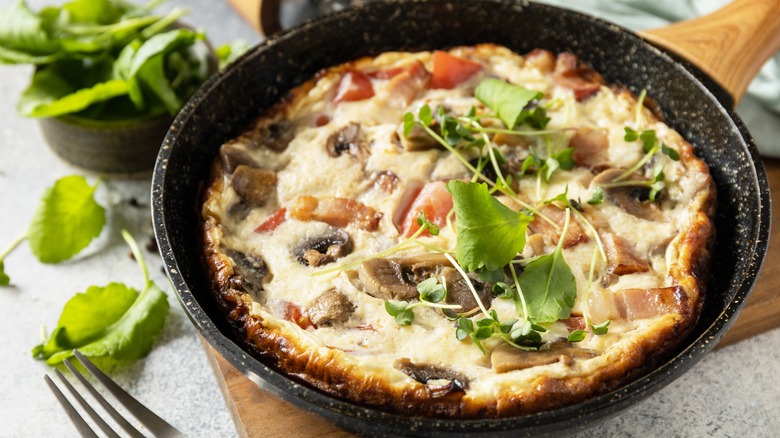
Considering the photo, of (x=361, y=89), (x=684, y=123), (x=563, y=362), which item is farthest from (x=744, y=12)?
(x=563, y=362)

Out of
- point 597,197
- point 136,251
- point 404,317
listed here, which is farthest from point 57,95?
point 597,197

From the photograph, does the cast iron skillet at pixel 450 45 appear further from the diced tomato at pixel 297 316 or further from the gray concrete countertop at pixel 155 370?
the gray concrete countertop at pixel 155 370

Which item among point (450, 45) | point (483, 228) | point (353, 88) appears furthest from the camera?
point (450, 45)

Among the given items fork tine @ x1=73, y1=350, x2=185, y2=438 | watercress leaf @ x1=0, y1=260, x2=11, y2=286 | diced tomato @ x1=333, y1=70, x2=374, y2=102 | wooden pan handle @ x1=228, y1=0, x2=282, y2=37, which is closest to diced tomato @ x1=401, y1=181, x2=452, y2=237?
diced tomato @ x1=333, y1=70, x2=374, y2=102

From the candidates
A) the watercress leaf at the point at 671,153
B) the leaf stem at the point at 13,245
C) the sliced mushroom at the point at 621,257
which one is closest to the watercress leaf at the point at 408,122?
the sliced mushroom at the point at 621,257

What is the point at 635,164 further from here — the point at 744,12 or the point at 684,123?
the point at 744,12

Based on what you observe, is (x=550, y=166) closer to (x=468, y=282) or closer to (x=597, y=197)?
(x=597, y=197)
